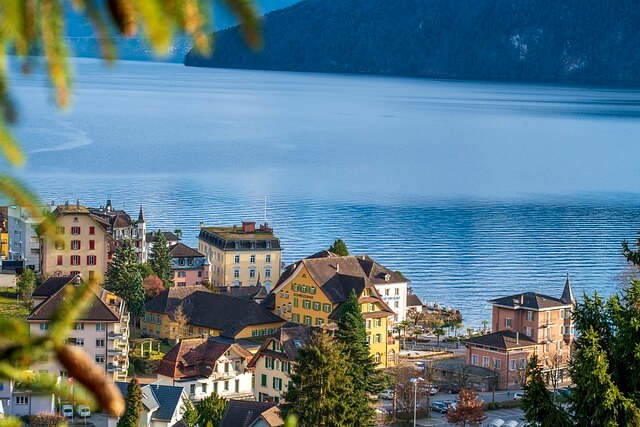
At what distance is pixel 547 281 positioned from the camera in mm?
49188

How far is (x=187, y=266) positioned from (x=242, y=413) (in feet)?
71.2

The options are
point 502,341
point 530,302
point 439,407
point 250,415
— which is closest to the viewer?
point 250,415

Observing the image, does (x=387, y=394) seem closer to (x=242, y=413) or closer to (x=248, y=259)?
(x=242, y=413)

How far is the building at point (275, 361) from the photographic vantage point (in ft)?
97.1

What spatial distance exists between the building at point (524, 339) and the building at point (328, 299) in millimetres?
2488

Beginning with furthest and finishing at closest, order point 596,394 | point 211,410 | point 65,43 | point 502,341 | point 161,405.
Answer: point 502,341 < point 161,405 < point 211,410 < point 596,394 < point 65,43

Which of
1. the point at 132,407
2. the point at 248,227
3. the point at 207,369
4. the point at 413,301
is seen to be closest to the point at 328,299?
the point at 207,369

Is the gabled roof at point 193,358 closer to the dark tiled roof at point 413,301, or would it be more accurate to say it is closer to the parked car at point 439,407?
the parked car at point 439,407

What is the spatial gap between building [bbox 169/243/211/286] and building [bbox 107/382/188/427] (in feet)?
59.6

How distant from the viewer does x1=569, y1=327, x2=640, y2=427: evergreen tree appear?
11.0m

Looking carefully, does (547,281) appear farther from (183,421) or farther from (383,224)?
(183,421)

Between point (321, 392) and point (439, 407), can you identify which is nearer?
point (321, 392)

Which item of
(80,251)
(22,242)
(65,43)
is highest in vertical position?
(22,242)

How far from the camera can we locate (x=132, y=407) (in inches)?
917
